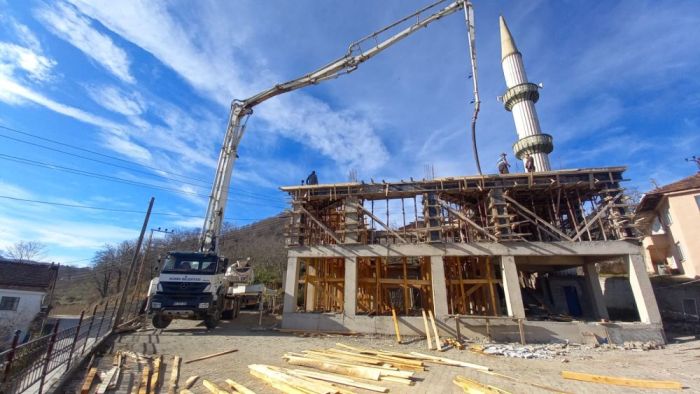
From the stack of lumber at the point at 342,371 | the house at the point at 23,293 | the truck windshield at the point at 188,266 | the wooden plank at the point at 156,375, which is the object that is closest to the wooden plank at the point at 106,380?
the wooden plank at the point at 156,375

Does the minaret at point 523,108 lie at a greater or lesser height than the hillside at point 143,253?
greater

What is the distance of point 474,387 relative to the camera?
689 cm

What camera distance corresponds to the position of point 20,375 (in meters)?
5.80

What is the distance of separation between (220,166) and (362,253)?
33.5 feet

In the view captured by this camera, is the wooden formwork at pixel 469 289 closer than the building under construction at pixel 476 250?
No

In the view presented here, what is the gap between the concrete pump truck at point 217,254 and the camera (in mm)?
13977

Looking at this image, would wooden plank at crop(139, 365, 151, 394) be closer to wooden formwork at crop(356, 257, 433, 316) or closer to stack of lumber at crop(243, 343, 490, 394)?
stack of lumber at crop(243, 343, 490, 394)

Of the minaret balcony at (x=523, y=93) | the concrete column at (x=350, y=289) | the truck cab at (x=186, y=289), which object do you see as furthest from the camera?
the minaret balcony at (x=523, y=93)

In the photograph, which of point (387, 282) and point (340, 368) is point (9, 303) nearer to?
point (387, 282)

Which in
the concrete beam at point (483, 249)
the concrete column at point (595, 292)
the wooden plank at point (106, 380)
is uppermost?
the concrete beam at point (483, 249)

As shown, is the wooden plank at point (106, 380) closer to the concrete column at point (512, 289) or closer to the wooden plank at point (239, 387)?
the wooden plank at point (239, 387)

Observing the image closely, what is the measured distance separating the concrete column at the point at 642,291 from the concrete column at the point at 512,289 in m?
4.84

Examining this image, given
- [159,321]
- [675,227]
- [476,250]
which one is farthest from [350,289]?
[675,227]

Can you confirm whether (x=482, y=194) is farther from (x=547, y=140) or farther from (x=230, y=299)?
(x=230, y=299)
